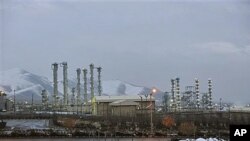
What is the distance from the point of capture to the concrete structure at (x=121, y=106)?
842cm

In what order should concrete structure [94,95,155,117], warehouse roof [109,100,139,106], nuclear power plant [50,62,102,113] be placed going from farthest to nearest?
nuclear power plant [50,62,102,113] < warehouse roof [109,100,139,106] < concrete structure [94,95,155,117]

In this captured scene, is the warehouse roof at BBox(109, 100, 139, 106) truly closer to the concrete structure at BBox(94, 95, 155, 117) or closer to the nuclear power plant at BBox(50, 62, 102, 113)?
the concrete structure at BBox(94, 95, 155, 117)

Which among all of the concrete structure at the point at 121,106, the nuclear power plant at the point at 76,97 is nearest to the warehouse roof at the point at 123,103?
the concrete structure at the point at 121,106

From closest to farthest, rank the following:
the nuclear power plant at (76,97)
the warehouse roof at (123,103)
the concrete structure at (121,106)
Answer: the concrete structure at (121,106) → the warehouse roof at (123,103) → the nuclear power plant at (76,97)

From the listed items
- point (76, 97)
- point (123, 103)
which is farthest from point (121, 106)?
point (76, 97)

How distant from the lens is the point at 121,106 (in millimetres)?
10039

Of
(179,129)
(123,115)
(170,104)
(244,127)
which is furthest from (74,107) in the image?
(244,127)

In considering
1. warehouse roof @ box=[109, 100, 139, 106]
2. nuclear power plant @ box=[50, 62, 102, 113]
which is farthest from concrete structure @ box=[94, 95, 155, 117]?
nuclear power plant @ box=[50, 62, 102, 113]

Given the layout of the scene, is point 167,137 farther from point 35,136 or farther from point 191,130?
point 35,136

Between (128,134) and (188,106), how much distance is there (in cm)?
783

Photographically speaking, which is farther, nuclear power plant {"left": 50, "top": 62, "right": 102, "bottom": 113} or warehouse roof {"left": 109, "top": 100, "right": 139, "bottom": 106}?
nuclear power plant {"left": 50, "top": 62, "right": 102, "bottom": 113}

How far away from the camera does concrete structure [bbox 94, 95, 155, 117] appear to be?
842 centimetres

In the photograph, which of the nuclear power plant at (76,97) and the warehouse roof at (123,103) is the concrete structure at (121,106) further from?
the nuclear power plant at (76,97)

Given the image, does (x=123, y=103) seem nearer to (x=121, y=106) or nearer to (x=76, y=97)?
(x=121, y=106)
